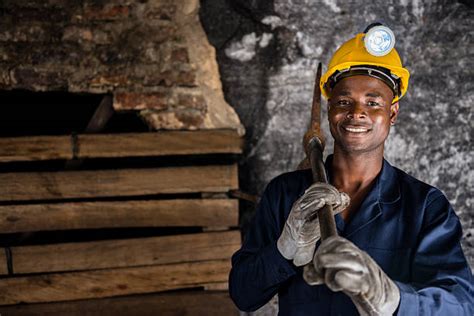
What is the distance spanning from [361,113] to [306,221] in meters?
0.43

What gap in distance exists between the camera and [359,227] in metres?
1.72

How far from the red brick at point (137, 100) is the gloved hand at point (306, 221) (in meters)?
1.19

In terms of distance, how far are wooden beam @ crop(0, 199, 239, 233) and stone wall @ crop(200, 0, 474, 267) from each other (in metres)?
0.21

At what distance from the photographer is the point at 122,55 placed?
259cm

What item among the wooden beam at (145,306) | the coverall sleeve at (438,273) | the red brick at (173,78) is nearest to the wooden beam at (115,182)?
the red brick at (173,78)

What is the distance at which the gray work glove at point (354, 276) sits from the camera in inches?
49.5

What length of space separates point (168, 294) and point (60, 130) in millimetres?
1466

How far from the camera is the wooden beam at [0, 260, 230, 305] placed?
8.52 feet

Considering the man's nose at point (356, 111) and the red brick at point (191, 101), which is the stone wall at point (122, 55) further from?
the man's nose at point (356, 111)

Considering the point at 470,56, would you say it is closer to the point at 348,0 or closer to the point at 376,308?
the point at 348,0

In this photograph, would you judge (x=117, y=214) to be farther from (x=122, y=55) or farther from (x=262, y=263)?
(x=262, y=263)

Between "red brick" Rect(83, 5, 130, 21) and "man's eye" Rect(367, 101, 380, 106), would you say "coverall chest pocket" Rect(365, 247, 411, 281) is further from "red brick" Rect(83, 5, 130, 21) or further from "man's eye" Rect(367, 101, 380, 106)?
"red brick" Rect(83, 5, 130, 21)

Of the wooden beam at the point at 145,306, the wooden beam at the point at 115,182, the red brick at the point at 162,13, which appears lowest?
the wooden beam at the point at 145,306

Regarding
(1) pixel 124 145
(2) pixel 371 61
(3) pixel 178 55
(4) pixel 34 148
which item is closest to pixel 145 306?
(1) pixel 124 145
